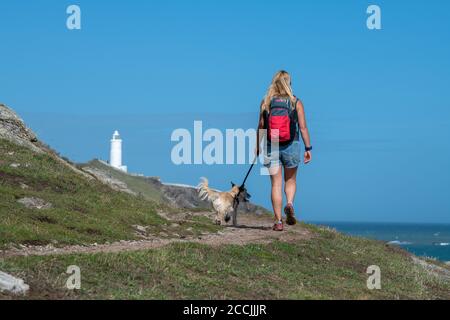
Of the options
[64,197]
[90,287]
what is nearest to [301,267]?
[90,287]

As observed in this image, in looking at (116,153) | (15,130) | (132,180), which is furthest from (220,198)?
(116,153)

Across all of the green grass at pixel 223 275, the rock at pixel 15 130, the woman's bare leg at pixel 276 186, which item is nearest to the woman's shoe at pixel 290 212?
the woman's bare leg at pixel 276 186

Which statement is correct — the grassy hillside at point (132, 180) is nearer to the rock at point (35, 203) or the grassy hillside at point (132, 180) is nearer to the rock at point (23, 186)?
the rock at point (23, 186)

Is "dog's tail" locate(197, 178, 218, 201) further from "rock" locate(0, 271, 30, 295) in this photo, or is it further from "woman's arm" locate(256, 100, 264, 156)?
"rock" locate(0, 271, 30, 295)

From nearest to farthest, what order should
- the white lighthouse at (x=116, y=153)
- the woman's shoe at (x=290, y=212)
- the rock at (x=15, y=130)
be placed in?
the woman's shoe at (x=290, y=212) < the rock at (x=15, y=130) < the white lighthouse at (x=116, y=153)

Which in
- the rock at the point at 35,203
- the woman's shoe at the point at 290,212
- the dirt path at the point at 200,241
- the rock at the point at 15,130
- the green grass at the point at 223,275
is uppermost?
the rock at the point at 15,130

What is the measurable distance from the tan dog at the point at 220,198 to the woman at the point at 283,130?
14.4ft

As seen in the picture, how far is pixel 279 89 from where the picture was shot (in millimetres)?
19203

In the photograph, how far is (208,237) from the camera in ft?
69.4

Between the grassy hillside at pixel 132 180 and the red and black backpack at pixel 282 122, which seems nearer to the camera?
the red and black backpack at pixel 282 122

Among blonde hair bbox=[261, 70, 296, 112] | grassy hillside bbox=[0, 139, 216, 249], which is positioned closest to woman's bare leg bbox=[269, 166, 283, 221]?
blonde hair bbox=[261, 70, 296, 112]

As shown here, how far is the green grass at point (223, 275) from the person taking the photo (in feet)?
41.6

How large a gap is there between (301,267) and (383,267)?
3953 mm
